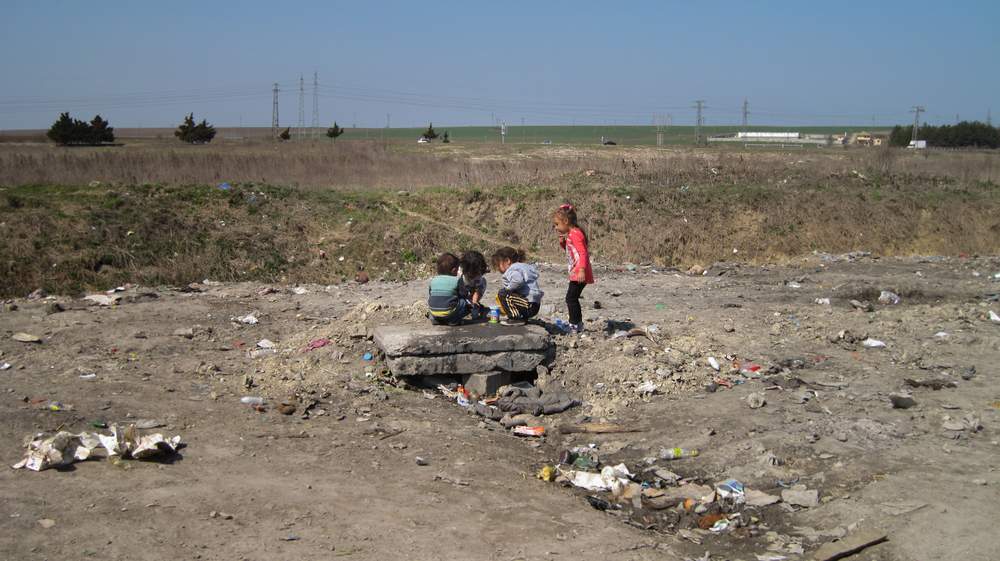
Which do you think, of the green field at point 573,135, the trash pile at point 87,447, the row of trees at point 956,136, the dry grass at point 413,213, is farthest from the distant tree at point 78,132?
the row of trees at point 956,136

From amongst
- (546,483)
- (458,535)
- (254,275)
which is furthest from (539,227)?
(458,535)

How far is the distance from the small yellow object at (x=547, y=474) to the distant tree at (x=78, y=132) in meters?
36.3

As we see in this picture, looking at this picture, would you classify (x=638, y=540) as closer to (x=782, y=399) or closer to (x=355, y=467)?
(x=355, y=467)

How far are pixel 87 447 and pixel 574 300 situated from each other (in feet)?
15.3

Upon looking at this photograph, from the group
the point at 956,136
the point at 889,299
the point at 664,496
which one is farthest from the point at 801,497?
the point at 956,136

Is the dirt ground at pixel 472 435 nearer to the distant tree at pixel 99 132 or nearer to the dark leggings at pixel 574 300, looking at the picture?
the dark leggings at pixel 574 300

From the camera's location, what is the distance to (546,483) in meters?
5.68

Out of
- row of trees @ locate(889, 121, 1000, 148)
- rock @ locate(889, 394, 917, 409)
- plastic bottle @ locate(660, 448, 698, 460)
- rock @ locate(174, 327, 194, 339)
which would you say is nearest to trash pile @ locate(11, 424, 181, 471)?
rock @ locate(174, 327, 194, 339)

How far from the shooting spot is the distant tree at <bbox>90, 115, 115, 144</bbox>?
122 ft

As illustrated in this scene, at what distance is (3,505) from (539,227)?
13.5 meters

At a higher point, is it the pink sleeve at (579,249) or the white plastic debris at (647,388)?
the pink sleeve at (579,249)

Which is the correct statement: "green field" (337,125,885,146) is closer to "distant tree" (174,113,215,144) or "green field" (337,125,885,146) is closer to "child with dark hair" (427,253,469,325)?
"distant tree" (174,113,215,144)

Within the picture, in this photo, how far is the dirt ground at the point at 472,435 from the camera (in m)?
4.53

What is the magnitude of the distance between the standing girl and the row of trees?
157ft
